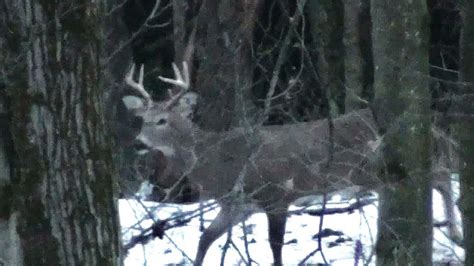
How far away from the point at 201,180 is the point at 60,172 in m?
4.45

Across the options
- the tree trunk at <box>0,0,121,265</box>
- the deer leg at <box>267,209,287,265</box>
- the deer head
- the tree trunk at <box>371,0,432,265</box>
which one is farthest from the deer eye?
the tree trunk at <box>0,0,121,265</box>

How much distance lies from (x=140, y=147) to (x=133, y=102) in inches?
23.9

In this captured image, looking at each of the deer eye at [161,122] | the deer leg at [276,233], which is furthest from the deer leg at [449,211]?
the deer eye at [161,122]

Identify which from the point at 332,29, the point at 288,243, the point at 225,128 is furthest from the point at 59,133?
the point at 332,29

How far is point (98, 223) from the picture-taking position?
11.1 feet

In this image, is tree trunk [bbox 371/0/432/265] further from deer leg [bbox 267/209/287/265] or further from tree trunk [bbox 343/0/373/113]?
tree trunk [bbox 343/0/373/113]

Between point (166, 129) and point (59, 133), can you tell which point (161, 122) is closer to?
point (166, 129)

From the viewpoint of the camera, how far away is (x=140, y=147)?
8984 millimetres

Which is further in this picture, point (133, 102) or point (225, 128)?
point (133, 102)

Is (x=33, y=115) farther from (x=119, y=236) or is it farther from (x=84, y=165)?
(x=119, y=236)

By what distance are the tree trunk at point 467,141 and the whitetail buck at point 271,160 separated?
79cm

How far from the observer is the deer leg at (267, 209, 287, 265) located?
24.9ft

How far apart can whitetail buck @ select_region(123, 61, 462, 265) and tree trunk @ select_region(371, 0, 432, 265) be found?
0.87 meters

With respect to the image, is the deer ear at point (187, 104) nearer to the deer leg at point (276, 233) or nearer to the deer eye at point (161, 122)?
the deer eye at point (161, 122)
